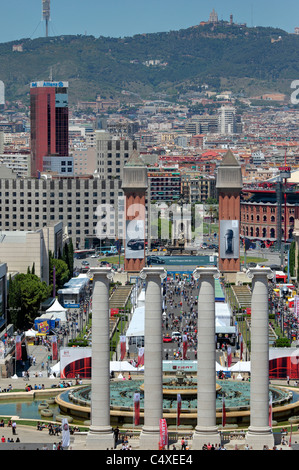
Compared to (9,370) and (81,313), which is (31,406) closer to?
(9,370)

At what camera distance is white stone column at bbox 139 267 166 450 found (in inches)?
2115

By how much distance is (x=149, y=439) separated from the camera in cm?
5400

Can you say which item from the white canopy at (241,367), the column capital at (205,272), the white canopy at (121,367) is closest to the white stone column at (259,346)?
the column capital at (205,272)

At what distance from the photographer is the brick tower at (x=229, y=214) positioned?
142750 mm

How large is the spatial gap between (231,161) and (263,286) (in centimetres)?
8869

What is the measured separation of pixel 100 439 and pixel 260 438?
6.04m

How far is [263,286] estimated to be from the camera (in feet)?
176

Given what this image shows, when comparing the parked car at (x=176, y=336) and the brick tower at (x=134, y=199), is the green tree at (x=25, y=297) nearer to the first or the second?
the parked car at (x=176, y=336)

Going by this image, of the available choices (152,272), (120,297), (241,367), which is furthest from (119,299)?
(152,272)

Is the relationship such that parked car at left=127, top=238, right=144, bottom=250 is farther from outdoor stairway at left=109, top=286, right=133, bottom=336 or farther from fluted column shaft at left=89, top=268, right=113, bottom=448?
fluted column shaft at left=89, top=268, right=113, bottom=448

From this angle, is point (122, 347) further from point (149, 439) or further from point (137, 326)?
point (149, 439)

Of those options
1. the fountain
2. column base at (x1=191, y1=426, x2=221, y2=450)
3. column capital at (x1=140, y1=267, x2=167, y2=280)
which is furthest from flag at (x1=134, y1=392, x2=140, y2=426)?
column capital at (x1=140, y1=267, x2=167, y2=280)

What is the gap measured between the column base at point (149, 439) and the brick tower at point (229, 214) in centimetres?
8884
